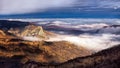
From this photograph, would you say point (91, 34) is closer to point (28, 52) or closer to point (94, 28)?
point (94, 28)

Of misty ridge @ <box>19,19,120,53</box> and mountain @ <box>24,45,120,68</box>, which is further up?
misty ridge @ <box>19,19,120,53</box>

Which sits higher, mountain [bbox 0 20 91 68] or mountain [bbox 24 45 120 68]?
mountain [bbox 0 20 91 68]

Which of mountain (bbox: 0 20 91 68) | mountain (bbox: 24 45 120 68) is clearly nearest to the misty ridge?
mountain (bbox: 0 20 91 68)

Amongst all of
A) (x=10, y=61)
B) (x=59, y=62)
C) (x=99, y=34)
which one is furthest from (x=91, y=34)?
(x=10, y=61)

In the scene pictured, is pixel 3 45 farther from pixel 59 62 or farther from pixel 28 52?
pixel 59 62

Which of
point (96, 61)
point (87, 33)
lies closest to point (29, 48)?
point (87, 33)

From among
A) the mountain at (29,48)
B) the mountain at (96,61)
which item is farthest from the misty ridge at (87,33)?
the mountain at (96,61)

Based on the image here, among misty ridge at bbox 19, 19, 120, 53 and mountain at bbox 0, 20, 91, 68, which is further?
mountain at bbox 0, 20, 91, 68

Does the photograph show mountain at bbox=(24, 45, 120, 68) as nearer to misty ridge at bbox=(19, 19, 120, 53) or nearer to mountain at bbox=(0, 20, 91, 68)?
mountain at bbox=(0, 20, 91, 68)

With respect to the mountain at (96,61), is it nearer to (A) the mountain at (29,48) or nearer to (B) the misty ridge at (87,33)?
(A) the mountain at (29,48)

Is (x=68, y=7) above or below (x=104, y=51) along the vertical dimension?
above
